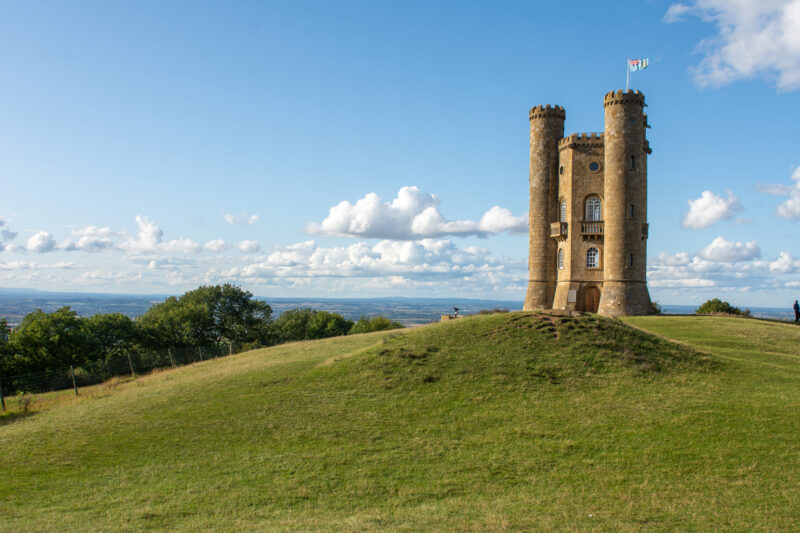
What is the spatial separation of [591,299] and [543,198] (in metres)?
9.59

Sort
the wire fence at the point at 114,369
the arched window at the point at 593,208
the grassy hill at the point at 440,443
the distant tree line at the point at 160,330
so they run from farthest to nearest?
the distant tree line at the point at 160,330
the arched window at the point at 593,208
the wire fence at the point at 114,369
the grassy hill at the point at 440,443

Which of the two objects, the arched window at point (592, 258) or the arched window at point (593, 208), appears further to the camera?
the arched window at point (593, 208)

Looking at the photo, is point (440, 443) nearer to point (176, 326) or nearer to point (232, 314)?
point (176, 326)

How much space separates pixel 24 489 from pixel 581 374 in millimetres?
17820

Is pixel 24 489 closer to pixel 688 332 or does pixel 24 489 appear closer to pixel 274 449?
pixel 274 449

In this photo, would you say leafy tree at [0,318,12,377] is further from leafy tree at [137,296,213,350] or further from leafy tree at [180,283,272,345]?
leafy tree at [180,283,272,345]

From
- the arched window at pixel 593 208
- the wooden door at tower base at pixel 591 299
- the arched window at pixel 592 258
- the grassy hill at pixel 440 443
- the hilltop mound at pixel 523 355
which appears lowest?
the grassy hill at pixel 440 443

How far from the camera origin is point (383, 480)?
1345 centimetres

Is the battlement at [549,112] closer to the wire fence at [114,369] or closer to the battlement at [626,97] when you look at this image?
the battlement at [626,97]

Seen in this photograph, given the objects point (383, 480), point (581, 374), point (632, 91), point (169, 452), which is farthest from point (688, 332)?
point (169, 452)

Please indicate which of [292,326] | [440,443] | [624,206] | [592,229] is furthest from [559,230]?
[292,326]

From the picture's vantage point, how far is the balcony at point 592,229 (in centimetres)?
4594

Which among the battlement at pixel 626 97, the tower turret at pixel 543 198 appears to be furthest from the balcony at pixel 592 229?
the battlement at pixel 626 97

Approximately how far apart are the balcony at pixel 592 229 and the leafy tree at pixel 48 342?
147 feet
